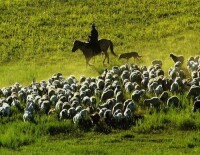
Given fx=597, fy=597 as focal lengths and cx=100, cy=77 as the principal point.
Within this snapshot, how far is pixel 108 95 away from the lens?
23.8 metres

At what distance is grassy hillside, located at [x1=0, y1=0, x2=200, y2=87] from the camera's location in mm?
36875

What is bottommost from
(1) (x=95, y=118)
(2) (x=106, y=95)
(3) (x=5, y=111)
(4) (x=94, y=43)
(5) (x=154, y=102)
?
(1) (x=95, y=118)

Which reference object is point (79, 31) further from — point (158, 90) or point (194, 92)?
point (194, 92)

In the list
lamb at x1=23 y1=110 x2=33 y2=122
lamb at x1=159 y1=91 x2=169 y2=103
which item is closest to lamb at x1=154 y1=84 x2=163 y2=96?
lamb at x1=159 y1=91 x2=169 y2=103

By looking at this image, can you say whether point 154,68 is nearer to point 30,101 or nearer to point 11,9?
point 30,101

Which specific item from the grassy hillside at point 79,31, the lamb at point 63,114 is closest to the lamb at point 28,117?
the lamb at point 63,114

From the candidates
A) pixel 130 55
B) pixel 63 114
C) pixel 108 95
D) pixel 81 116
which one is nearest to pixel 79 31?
pixel 130 55

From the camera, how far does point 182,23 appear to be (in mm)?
→ 44094

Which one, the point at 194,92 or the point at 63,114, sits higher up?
the point at 194,92

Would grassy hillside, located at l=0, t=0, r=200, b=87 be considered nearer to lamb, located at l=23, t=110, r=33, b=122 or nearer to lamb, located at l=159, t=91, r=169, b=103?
lamb, located at l=159, t=91, r=169, b=103

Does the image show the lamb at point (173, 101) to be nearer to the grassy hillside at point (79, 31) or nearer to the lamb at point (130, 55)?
the grassy hillside at point (79, 31)

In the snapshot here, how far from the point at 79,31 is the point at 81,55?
17.9 feet

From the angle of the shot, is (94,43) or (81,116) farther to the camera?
(94,43)

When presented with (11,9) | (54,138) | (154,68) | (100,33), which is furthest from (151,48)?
(54,138)
